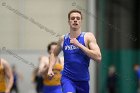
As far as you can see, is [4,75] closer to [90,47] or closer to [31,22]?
[90,47]

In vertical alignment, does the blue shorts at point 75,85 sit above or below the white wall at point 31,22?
below

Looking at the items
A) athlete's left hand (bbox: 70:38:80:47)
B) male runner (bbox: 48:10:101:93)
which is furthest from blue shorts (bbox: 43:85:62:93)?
athlete's left hand (bbox: 70:38:80:47)

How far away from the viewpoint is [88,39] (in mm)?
9508

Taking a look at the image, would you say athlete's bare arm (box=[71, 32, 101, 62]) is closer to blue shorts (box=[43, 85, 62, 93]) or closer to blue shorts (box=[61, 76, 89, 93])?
blue shorts (box=[61, 76, 89, 93])

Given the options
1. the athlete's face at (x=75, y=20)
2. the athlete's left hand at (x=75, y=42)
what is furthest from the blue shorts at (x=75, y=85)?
the athlete's face at (x=75, y=20)

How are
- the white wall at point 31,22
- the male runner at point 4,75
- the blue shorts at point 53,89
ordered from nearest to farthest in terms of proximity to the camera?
the male runner at point 4,75, the blue shorts at point 53,89, the white wall at point 31,22

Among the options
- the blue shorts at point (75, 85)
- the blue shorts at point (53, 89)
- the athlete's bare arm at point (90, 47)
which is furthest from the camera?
the blue shorts at point (53, 89)

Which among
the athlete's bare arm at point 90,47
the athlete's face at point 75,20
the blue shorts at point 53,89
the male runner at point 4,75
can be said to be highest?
the athlete's face at point 75,20

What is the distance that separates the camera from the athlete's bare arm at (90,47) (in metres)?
9.17

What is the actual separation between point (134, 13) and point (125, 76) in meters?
2.97

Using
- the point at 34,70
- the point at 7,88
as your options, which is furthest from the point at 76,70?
the point at 34,70

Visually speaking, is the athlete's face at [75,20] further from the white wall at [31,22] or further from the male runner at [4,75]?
the white wall at [31,22]

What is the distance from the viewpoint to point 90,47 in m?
9.43

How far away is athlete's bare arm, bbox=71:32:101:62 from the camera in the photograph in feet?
30.1
